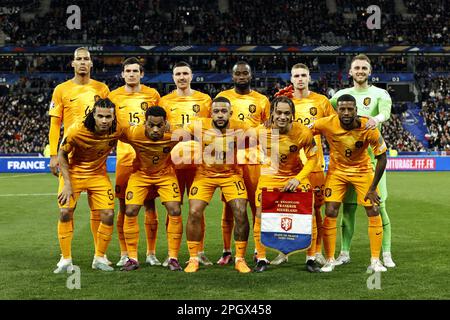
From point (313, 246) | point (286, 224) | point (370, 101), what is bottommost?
point (313, 246)

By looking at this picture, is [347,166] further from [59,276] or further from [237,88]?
[59,276]

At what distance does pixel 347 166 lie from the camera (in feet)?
22.7

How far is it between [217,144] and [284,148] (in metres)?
0.75

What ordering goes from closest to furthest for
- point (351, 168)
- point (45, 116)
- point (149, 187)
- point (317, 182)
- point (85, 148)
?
point (85, 148)
point (351, 168)
point (149, 187)
point (317, 182)
point (45, 116)

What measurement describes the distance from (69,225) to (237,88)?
254cm

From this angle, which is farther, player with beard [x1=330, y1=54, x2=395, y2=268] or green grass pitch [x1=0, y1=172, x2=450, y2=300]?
player with beard [x1=330, y1=54, x2=395, y2=268]

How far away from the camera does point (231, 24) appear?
3950 centimetres

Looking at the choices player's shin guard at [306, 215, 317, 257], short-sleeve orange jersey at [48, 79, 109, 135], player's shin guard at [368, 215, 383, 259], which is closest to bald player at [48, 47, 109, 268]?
short-sleeve orange jersey at [48, 79, 109, 135]

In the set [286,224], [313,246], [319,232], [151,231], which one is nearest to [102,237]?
[151,231]

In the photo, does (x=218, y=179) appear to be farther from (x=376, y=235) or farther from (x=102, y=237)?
(x=376, y=235)

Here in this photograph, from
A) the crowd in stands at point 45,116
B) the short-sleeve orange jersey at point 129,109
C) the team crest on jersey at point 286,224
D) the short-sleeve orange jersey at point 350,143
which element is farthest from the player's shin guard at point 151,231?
the crowd in stands at point 45,116

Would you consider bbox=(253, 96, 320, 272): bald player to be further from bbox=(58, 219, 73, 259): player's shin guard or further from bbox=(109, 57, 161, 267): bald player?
bbox=(58, 219, 73, 259): player's shin guard

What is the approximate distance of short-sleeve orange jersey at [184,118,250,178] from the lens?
6.90 meters

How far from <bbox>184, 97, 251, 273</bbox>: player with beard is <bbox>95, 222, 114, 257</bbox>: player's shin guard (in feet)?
2.88
